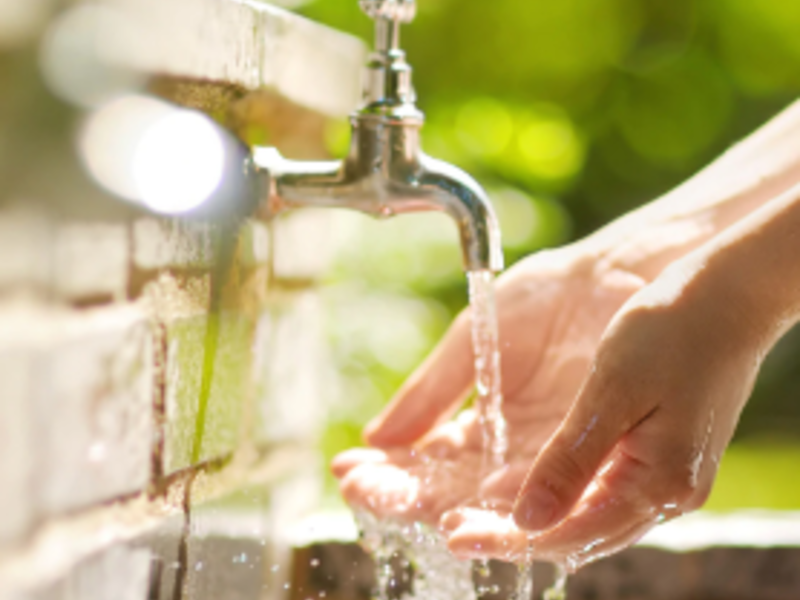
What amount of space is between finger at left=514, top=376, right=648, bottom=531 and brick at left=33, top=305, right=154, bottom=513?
28 centimetres

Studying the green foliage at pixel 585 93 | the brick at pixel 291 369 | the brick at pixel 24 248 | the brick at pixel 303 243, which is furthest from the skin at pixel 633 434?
the green foliage at pixel 585 93

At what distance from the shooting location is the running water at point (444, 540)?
845mm

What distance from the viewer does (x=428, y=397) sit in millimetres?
1001

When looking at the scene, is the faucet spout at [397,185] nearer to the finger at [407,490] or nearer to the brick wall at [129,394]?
the brick wall at [129,394]

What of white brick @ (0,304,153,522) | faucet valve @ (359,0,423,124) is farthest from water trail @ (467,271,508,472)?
white brick @ (0,304,153,522)

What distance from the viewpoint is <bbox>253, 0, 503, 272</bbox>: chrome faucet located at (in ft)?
2.54

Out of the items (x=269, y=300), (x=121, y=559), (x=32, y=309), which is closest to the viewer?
(x=32, y=309)

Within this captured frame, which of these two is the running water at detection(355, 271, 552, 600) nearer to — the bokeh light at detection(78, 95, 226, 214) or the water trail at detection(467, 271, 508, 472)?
the water trail at detection(467, 271, 508, 472)

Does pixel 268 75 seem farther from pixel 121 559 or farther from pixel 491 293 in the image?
pixel 121 559

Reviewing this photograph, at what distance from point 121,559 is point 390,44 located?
48 cm

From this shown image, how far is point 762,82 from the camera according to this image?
3.06 metres

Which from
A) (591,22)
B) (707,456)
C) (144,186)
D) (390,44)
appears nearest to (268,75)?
(390,44)

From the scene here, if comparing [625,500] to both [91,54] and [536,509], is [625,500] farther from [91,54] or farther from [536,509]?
[91,54]

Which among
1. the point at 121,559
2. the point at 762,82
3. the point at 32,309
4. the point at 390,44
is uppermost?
the point at 762,82
